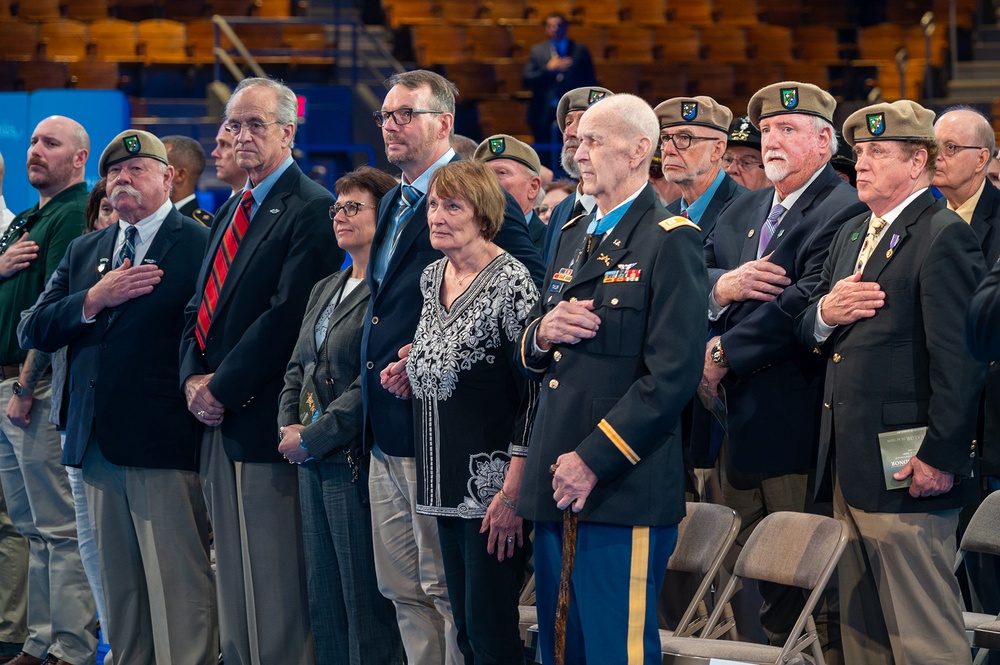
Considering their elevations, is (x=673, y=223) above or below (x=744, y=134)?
below

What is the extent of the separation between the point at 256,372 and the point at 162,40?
8549 millimetres

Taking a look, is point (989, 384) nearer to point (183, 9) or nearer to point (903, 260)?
point (903, 260)

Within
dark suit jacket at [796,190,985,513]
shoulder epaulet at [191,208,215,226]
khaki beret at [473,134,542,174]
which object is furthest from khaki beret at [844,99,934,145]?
shoulder epaulet at [191,208,215,226]

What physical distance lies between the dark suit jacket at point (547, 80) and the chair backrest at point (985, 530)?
6808mm

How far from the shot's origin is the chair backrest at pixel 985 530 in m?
3.45

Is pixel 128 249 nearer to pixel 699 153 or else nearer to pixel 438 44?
pixel 699 153

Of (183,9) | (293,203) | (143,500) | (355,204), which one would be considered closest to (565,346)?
(355,204)

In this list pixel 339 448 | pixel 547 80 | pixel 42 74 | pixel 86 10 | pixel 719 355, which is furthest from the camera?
pixel 86 10

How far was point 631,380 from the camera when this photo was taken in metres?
3.10

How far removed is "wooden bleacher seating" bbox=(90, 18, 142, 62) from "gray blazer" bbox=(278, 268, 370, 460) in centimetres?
846

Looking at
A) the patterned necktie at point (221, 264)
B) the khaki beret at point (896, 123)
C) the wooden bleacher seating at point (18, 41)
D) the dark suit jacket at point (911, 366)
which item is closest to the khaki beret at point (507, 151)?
the patterned necktie at point (221, 264)

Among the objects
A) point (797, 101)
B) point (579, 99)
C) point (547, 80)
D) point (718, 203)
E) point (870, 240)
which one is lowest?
point (870, 240)

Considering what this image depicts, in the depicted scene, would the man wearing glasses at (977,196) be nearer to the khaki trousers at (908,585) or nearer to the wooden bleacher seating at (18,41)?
the khaki trousers at (908,585)

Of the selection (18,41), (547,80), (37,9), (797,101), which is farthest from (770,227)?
(37,9)
